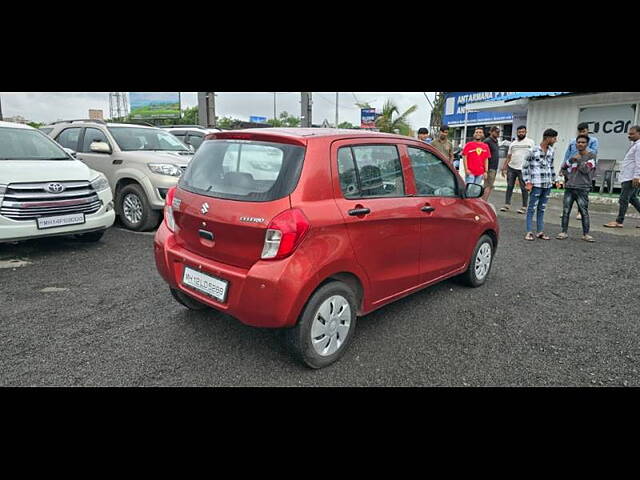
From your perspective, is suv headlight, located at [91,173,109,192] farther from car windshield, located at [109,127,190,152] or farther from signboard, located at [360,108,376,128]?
signboard, located at [360,108,376,128]

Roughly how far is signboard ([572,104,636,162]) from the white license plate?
13347mm

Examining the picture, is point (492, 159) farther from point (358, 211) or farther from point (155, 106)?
point (155, 106)

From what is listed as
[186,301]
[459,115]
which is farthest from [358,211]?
[459,115]

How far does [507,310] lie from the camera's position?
4.08m

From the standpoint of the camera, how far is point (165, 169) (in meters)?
6.80

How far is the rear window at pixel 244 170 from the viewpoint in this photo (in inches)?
110

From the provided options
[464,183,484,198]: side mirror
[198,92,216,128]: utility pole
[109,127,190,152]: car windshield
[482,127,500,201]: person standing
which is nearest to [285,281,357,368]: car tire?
[464,183,484,198]: side mirror

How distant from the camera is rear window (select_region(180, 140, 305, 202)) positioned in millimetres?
2799

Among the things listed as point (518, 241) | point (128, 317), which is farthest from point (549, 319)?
point (128, 317)

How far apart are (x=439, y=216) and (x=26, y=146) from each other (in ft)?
18.0

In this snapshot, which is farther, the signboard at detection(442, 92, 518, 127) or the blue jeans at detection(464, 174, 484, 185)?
the signboard at detection(442, 92, 518, 127)

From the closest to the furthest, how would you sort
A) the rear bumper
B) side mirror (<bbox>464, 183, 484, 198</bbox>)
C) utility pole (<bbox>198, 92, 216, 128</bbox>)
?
the rear bumper
side mirror (<bbox>464, 183, 484, 198</bbox>)
utility pole (<bbox>198, 92, 216, 128</bbox>)

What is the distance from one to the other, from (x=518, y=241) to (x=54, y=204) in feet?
21.5

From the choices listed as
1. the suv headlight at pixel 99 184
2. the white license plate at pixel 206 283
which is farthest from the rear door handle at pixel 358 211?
the suv headlight at pixel 99 184
